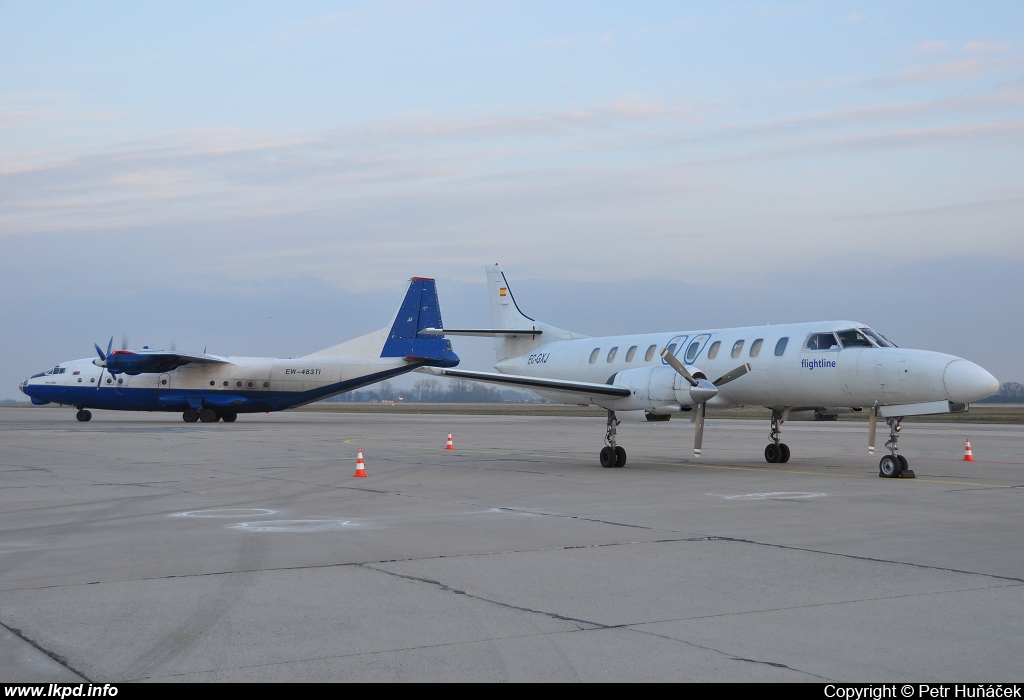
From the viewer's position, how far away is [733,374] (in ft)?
64.7

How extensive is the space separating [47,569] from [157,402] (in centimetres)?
3916

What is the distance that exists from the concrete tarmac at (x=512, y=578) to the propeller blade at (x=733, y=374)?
2.82 m

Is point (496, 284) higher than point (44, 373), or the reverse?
point (496, 284)

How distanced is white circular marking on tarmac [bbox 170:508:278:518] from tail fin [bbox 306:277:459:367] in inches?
1249

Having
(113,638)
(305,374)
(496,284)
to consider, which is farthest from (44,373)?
(113,638)

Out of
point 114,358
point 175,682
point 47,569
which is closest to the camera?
point 175,682

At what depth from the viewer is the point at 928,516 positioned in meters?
11.8

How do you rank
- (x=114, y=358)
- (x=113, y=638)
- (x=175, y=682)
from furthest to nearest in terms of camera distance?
(x=114, y=358) → (x=113, y=638) → (x=175, y=682)

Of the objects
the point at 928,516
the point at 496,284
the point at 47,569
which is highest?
the point at 496,284

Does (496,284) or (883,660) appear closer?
(883,660)

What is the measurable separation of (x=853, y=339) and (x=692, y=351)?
4019 mm

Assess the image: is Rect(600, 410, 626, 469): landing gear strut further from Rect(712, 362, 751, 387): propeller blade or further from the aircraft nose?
the aircraft nose

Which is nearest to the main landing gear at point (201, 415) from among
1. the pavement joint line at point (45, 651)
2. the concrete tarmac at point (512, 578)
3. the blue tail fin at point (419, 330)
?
the blue tail fin at point (419, 330)

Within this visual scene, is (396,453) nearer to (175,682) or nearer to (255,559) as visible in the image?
(255,559)
